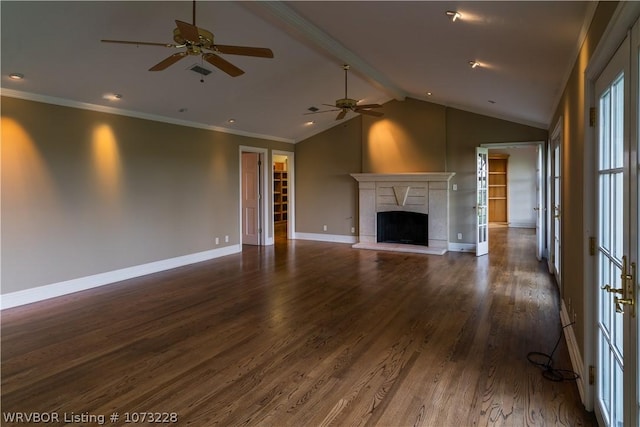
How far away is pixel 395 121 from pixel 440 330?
5.88 metres

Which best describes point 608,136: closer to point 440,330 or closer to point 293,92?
point 440,330

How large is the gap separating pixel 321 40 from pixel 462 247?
5395 mm

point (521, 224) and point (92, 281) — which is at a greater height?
point (521, 224)

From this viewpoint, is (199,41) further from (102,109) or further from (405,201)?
(405,201)

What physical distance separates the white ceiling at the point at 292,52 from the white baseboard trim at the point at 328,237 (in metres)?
3.86

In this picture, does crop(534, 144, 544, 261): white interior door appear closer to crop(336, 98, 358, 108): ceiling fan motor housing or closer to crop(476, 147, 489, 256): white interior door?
crop(476, 147, 489, 256): white interior door

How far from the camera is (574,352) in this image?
293 centimetres

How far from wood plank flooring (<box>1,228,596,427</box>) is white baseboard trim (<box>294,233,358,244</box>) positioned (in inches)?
141

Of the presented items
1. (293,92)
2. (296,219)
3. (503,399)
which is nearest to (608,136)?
(503,399)

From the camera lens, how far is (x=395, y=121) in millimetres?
8523

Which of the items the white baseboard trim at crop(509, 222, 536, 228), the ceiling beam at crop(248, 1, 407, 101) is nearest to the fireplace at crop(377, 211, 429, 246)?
the ceiling beam at crop(248, 1, 407, 101)

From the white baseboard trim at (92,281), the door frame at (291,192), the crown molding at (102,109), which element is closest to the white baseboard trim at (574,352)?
the white baseboard trim at (92,281)

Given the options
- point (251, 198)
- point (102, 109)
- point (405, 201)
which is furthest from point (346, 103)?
point (251, 198)

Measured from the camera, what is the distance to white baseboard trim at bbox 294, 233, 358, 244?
9.38m
